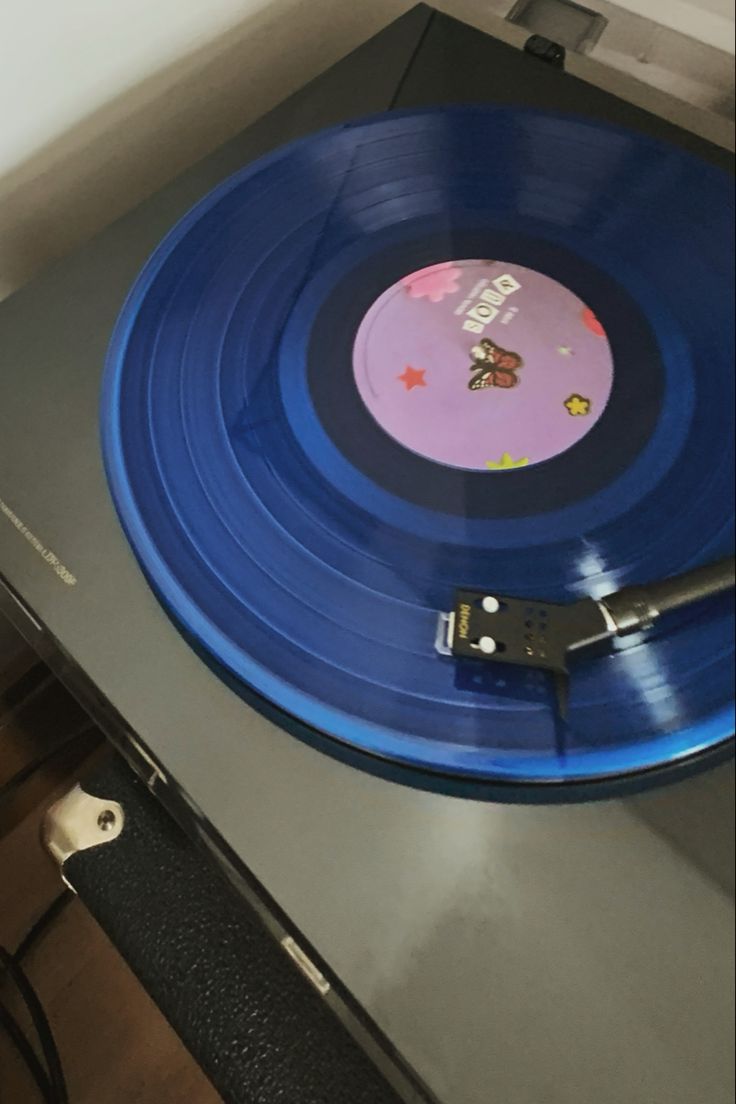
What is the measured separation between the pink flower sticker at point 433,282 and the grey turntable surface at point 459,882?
0.22 meters

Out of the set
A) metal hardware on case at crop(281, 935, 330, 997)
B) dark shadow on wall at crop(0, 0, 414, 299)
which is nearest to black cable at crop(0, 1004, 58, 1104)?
metal hardware on case at crop(281, 935, 330, 997)

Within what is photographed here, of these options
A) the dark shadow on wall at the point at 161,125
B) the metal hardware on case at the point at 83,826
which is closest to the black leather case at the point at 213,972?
the metal hardware on case at the point at 83,826

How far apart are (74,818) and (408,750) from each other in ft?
0.90

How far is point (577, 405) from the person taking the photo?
0.50 m

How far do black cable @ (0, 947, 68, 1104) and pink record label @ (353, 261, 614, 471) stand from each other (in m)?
0.60

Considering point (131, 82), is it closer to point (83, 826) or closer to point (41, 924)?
point (83, 826)

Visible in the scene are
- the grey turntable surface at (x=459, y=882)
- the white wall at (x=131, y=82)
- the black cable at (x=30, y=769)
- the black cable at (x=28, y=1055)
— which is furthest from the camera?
the black cable at (x=30, y=769)

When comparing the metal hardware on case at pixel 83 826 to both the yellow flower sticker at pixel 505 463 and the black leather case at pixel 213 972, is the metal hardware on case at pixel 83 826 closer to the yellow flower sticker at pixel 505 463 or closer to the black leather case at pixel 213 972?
the black leather case at pixel 213 972

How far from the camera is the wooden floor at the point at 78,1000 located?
0.77 m

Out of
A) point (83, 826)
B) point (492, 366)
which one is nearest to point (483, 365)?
point (492, 366)

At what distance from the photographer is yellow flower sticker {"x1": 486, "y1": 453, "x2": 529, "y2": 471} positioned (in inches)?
18.8

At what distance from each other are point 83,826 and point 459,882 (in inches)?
10.9

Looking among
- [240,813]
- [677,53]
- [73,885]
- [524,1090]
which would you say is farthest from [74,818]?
[677,53]

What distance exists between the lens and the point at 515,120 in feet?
1.92
